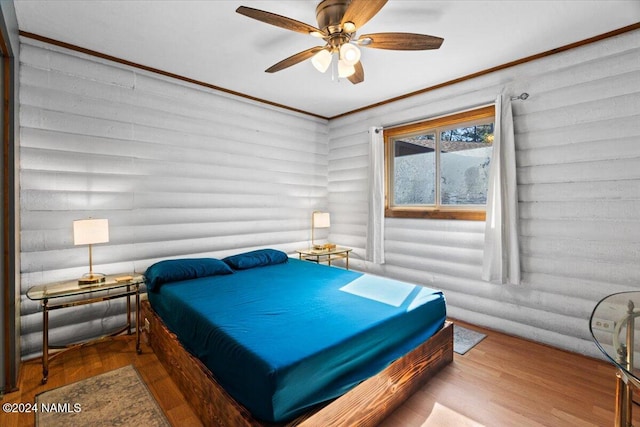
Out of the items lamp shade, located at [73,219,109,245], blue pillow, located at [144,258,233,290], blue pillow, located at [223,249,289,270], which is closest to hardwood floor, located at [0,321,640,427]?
blue pillow, located at [144,258,233,290]

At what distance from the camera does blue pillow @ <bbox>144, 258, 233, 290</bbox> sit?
2.79m

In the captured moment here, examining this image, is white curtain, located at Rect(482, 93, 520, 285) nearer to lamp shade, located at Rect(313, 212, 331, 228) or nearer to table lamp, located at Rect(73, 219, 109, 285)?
lamp shade, located at Rect(313, 212, 331, 228)

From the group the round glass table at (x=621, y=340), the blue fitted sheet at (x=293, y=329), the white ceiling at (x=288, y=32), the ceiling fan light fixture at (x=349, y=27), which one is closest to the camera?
the round glass table at (x=621, y=340)

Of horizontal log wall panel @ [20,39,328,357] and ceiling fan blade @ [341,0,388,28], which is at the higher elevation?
ceiling fan blade @ [341,0,388,28]

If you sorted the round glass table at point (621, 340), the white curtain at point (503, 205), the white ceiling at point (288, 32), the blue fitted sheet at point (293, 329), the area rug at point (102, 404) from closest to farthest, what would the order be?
the round glass table at point (621, 340)
the blue fitted sheet at point (293, 329)
the area rug at point (102, 404)
the white ceiling at point (288, 32)
the white curtain at point (503, 205)

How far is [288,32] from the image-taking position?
2.49 m

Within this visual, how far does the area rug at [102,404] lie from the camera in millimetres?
1822

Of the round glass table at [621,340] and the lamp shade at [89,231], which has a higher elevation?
the lamp shade at [89,231]

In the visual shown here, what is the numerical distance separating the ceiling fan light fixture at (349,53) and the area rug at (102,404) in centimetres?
256

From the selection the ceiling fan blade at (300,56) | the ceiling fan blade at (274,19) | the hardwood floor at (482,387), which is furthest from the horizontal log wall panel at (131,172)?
the ceiling fan blade at (274,19)

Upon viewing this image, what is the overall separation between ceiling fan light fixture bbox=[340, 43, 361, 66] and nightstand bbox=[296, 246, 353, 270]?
2623mm

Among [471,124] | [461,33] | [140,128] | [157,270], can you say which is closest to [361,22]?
[461,33]

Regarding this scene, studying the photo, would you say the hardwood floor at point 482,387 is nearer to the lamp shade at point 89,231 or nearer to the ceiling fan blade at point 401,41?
the lamp shade at point 89,231

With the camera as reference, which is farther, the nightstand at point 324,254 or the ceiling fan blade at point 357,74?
the nightstand at point 324,254
